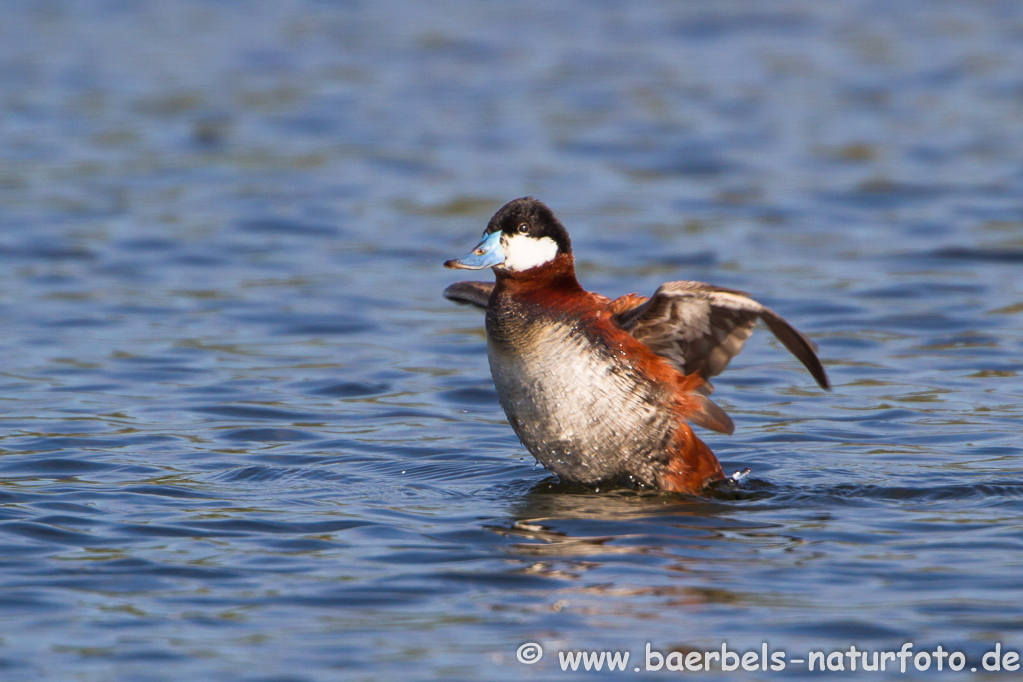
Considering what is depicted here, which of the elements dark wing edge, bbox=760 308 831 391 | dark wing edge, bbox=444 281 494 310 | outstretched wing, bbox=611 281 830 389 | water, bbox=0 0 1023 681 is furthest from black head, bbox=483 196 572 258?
water, bbox=0 0 1023 681

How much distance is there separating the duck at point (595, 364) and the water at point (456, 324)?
0.71ft

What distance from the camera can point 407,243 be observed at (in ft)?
41.0

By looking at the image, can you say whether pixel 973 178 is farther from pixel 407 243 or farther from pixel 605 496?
pixel 605 496

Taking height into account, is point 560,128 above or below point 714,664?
above

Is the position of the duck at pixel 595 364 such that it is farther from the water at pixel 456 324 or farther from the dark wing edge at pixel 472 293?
the dark wing edge at pixel 472 293

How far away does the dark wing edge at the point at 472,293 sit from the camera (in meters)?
7.74

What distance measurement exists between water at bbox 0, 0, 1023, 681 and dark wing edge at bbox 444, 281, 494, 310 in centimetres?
77

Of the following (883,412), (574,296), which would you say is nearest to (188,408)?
(574,296)

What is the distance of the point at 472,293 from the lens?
7.80m

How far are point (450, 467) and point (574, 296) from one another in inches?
46.5

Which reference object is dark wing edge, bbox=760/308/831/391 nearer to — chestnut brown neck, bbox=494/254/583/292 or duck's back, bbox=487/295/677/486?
duck's back, bbox=487/295/677/486

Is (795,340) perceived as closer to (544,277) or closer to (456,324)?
(544,277)

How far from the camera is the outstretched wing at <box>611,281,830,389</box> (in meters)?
6.17

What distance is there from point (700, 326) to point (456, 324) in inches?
157
